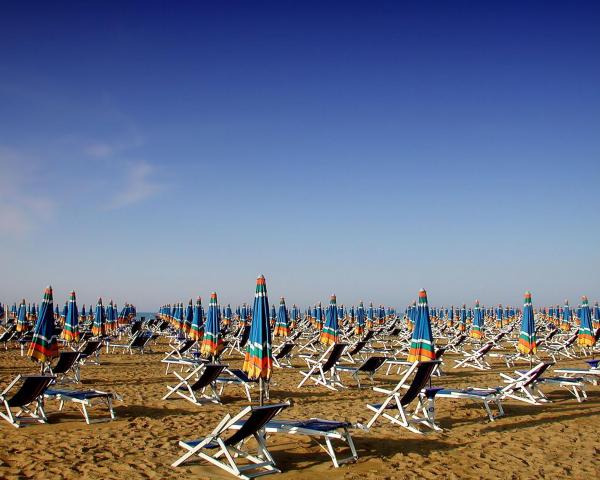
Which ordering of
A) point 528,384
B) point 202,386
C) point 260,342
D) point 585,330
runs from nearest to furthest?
point 260,342 < point 202,386 < point 528,384 < point 585,330

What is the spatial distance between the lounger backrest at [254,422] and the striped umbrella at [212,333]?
626cm

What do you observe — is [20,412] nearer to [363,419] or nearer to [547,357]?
[363,419]

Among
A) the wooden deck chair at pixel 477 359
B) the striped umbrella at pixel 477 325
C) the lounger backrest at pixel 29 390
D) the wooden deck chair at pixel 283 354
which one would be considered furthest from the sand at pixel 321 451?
the striped umbrella at pixel 477 325

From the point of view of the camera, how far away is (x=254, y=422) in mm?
5023

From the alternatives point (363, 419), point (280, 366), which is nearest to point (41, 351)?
point (363, 419)

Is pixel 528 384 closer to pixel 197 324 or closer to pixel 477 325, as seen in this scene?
pixel 197 324

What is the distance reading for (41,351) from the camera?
8.65 metres

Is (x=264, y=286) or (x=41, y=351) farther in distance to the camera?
(x=41, y=351)

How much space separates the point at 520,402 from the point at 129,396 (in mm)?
7041

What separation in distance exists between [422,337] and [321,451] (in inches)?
134

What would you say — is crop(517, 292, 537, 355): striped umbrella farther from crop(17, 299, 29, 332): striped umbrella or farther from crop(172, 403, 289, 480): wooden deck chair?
crop(17, 299, 29, 332): striped umbrella

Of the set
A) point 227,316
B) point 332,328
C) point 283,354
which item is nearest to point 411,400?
point 332,328

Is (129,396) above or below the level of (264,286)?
below

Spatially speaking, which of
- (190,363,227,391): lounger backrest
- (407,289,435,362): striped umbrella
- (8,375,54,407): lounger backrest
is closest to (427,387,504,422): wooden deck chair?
(407,289,435,362): striped umbrella
